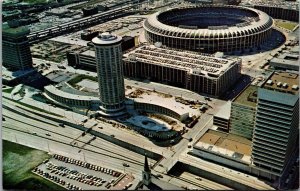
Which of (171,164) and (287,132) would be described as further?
(171,164)

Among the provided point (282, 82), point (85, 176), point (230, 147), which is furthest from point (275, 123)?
point (85, 176)

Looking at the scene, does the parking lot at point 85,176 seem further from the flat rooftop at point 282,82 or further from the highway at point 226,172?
the flat rooftop at point 282,82

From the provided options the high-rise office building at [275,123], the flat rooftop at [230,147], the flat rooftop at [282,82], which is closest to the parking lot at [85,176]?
the flat rooftop at [230,147]

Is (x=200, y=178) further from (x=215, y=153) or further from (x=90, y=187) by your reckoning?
(x=90, y=187)

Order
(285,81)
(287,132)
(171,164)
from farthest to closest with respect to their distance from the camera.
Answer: (171,164)
(285,81)
(287,132)

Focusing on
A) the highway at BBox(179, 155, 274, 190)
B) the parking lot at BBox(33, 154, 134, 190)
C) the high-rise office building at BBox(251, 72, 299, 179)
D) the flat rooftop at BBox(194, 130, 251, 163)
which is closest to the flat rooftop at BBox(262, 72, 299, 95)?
the high-rise office building at BBox(251, 72, 299, 179)

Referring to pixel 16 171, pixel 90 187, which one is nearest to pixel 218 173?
pixel 90 187
